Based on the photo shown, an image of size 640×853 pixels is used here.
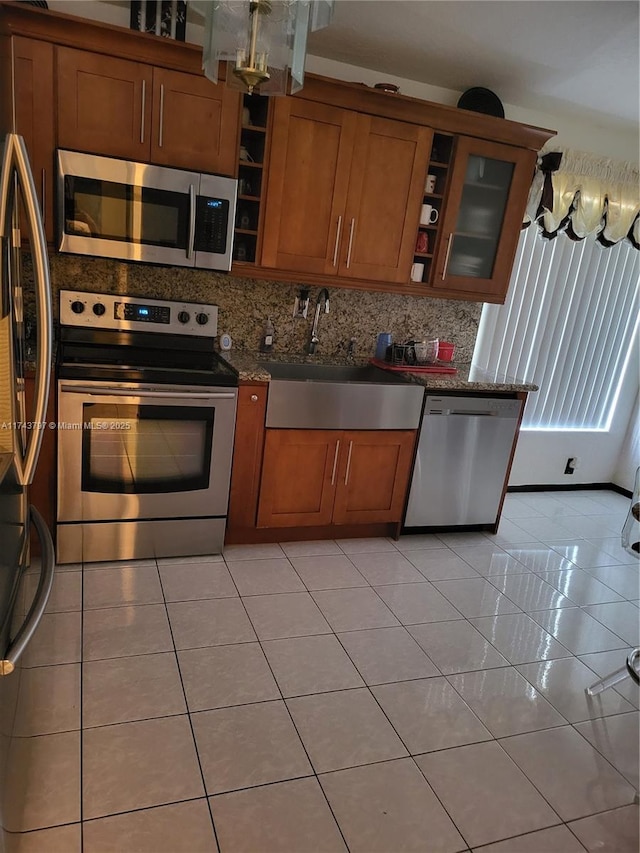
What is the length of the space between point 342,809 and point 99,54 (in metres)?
2.94

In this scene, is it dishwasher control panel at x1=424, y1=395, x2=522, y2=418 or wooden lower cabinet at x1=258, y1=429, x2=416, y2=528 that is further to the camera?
dishwasher control panel at x1=424, y1=395, x2=522, y2=418

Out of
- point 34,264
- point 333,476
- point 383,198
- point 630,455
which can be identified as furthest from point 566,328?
point 34,264

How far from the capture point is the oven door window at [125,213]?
8.29 ft

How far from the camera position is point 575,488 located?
185 inches

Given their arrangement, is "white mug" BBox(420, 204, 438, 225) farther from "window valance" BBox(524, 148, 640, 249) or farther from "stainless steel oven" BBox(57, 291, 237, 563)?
"stainless steel oven" BBox(57, 291, 237, 563)

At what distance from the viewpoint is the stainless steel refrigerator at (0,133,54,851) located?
121 cm

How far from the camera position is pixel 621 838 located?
1.63m

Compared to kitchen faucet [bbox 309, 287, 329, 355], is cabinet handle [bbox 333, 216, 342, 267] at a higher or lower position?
higher

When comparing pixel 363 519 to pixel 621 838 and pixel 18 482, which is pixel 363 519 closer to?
pixel 621 838

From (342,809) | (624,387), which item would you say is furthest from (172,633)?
(624,387)

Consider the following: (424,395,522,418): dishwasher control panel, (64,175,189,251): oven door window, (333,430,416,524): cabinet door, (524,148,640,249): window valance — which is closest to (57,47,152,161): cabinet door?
(64,175,189,251): oven door window

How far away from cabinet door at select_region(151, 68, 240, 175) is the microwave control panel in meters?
0.16

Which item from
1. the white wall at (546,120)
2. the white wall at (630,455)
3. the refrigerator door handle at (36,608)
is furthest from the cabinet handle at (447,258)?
the refrigerator door handle at (36,608)

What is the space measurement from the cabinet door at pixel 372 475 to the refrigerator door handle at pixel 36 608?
5.32 ft
